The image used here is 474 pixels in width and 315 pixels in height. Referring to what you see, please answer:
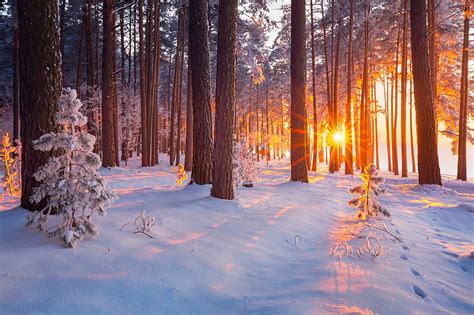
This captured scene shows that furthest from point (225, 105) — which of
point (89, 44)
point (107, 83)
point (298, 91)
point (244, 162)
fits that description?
point (89, 44)

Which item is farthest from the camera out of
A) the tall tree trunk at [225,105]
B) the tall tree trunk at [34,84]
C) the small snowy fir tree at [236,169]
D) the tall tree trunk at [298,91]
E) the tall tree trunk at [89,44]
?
the tall tree trunk at [89,44]

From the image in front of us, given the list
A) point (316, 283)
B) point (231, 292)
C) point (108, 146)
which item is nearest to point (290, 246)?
point (316, 283)

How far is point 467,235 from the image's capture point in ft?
17.4

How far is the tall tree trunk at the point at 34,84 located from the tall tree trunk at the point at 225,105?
3100 millimetres

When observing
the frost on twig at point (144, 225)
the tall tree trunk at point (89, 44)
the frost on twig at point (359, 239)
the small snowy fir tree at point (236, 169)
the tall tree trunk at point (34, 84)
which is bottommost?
the frost on twig at point (359, 239)

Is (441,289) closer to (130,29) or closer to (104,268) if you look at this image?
(104,268)

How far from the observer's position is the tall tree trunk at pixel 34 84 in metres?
3.88

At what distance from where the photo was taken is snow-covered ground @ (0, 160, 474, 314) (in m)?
2.46

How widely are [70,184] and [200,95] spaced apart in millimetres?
4463

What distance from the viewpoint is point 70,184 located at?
320 centimetres

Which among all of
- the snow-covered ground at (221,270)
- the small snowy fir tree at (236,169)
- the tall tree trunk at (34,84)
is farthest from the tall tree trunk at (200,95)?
the tall tree trunk at (34,84)

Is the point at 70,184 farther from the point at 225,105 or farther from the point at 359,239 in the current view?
the point at 359,239

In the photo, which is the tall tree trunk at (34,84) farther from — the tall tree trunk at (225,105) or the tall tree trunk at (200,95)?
the tall tree trunk at (200,95)

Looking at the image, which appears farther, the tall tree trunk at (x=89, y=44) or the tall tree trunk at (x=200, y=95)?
the tall tree trunk at (x=89, y=44)
